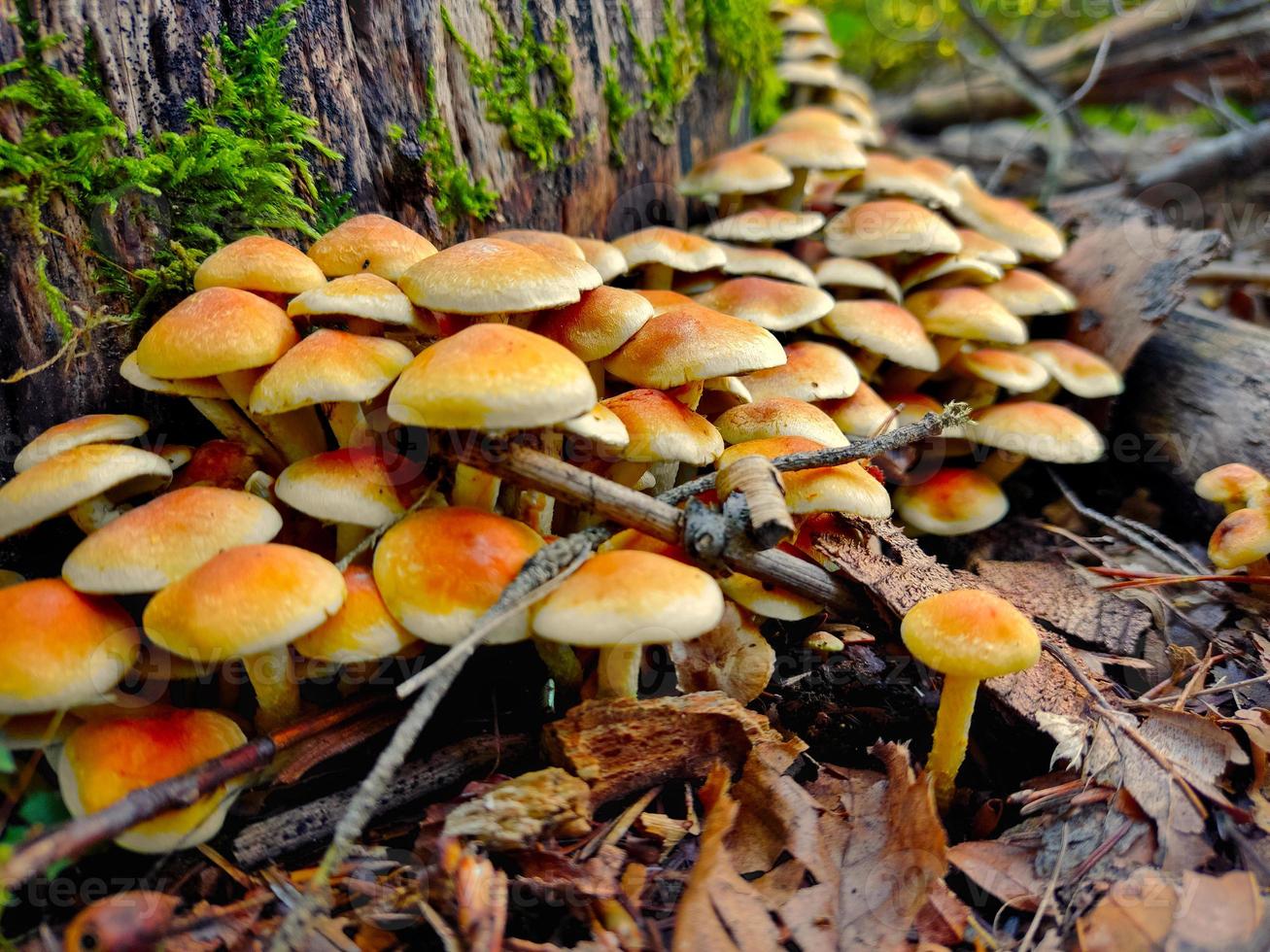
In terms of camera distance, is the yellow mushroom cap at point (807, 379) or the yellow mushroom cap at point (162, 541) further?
the yellow mushroom cap at point (807, 379)

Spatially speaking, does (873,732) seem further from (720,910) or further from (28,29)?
(28,29)

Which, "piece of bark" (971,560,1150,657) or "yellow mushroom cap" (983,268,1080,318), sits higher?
"yellow mushroom cap" (983,268,1080,318)

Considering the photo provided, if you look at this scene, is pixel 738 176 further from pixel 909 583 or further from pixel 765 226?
pixel 909 583

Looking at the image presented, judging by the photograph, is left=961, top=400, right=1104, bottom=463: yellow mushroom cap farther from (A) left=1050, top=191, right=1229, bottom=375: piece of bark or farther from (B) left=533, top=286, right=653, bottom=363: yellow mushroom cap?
(B) left=533, top=286, right=653, bottom=363: yellow mushroom cap

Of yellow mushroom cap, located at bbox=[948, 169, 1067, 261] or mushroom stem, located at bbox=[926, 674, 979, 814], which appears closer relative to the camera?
mushroom stem, located at bbox=[926, 674, 979, 814]

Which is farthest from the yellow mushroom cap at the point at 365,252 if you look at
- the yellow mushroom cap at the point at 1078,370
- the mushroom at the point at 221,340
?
the yellow mushroom cap at the point at 1078,370

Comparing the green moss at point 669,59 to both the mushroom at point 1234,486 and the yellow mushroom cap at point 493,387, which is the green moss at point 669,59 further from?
the mushroom at point 1234,486

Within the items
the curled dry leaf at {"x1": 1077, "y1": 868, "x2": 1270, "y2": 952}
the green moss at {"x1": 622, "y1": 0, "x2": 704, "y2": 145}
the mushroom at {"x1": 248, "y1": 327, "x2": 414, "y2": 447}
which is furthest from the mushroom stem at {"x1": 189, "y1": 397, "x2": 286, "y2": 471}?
the green moss at {"x1": 622, "y1": 0, "x2": 704, "y2": 145}
